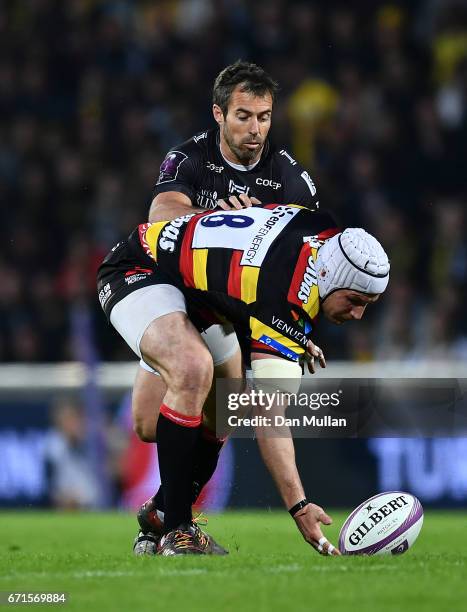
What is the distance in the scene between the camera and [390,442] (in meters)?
12.0

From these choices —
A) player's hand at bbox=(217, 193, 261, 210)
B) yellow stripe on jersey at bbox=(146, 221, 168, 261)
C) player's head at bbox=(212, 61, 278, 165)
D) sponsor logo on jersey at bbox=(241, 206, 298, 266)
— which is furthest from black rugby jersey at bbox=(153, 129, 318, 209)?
sponsor logo on jersey at bbox=(241, 206, 298, 266)

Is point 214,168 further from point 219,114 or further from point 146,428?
point 146,428

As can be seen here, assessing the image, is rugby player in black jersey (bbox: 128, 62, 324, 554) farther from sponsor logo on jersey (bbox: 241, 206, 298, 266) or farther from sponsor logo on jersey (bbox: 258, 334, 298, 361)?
sponsor logo on jersey (bbox: 258, 334, 298, 361)

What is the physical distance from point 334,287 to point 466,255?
7760 millimetres

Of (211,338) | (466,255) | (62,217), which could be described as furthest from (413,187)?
(211,338)

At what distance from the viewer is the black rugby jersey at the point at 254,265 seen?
6301 mm

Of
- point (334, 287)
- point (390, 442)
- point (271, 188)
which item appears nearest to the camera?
point (334, 287)

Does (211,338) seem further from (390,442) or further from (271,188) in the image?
(390,442)

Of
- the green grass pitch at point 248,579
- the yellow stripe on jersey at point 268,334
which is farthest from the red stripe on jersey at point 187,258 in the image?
the green grass pitch at point 248,579

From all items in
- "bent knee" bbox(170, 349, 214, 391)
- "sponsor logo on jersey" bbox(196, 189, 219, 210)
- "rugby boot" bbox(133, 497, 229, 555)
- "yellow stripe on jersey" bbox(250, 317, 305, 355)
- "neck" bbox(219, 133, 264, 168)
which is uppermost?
"neck" bbox(219, 133, 264, 168)

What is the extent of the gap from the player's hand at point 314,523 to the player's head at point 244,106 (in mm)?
2217

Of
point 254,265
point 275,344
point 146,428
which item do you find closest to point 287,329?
point 275,344

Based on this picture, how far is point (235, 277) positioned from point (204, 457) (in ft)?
4.33

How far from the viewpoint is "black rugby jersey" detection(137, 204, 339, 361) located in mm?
6301
